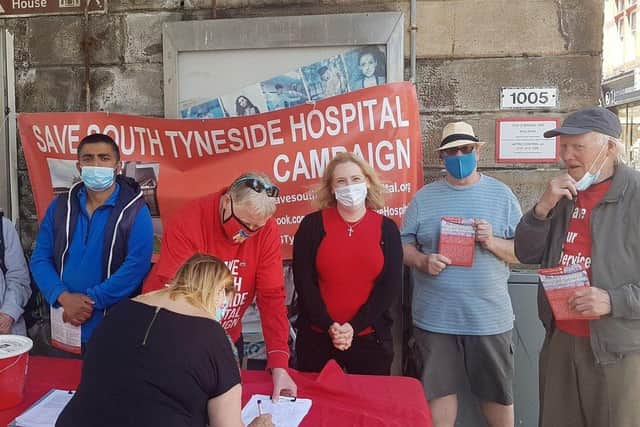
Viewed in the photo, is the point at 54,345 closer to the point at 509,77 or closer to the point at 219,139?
the point at 219,139

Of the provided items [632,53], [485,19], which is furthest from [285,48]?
[632,53]

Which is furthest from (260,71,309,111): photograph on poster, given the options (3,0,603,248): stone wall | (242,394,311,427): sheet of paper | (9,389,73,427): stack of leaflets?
(9,389,73,427): stack of leaflets

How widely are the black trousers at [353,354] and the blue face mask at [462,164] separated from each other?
3.10 feet

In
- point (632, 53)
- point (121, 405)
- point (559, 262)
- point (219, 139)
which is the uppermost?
point (632, 53)

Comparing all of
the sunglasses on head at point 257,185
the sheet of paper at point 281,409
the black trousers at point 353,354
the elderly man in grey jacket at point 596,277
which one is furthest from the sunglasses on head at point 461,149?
the sheet of paper at point 281,409

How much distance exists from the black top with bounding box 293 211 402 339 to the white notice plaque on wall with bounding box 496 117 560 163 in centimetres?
124

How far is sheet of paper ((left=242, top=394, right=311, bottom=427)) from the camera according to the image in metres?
1.81

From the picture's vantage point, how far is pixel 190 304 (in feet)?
5.11

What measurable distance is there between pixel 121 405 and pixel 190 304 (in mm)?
311

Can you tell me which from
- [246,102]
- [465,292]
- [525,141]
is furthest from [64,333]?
[525,141]

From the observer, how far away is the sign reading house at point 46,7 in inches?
152

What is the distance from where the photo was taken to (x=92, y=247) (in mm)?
2723

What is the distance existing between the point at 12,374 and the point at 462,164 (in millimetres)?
2185

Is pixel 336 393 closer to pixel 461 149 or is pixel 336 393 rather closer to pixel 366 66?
pixel 461 149
